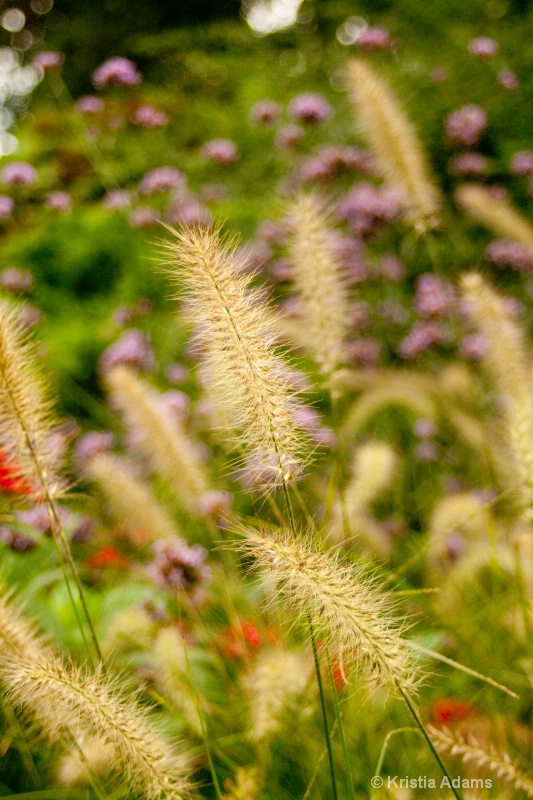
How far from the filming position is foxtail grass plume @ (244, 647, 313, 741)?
2.98 ft

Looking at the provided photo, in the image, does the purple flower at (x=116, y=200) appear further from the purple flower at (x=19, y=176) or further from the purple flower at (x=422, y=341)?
the purple flower at (x=422, y=341)

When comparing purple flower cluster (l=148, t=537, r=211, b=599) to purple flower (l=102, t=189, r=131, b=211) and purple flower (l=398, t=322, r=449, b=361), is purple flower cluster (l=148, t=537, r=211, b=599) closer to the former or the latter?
purple flower (l=398, t=322, r=449, b=361)

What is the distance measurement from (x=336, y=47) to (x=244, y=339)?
4138mm

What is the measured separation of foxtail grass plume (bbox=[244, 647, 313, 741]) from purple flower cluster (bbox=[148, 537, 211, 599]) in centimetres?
18

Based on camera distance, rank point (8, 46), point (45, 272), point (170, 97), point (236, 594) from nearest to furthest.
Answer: point (236, 594)
point (45, 272)
point (170, 97)
point (8, 46)

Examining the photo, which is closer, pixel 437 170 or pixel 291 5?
pixel 437 170

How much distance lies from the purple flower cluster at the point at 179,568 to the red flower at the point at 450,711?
0.50 metres

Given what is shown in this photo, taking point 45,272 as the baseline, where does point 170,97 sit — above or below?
above

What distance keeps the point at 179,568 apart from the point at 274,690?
10.7 inches

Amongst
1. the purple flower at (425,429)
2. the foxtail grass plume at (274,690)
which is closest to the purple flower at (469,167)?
the purple flower at (425,429)

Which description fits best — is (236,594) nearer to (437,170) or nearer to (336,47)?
(437,170)

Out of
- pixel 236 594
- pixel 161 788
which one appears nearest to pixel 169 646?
pixel 236 594

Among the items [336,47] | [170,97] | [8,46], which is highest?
[8,46]

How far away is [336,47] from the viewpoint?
4.14 metres
